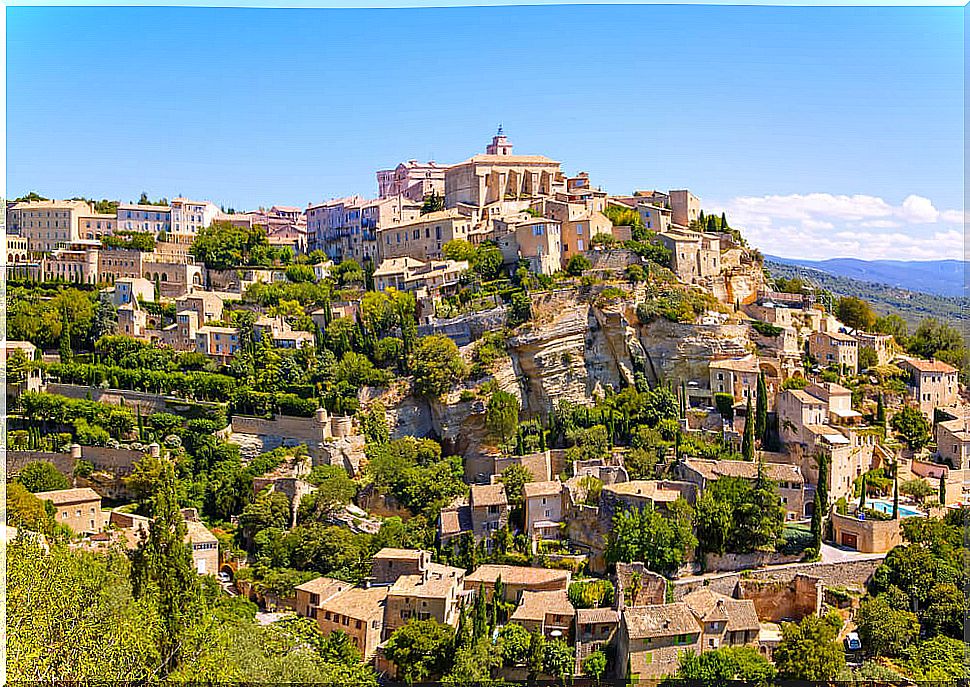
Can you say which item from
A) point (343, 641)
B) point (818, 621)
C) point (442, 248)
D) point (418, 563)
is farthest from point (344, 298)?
point (818, 621)

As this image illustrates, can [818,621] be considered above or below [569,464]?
below

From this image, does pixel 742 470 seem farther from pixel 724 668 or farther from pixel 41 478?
pixel 41 478

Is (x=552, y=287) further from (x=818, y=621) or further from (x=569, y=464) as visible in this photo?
(x=818, y=621)

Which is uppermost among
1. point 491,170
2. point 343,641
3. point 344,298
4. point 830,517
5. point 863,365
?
point 491,170

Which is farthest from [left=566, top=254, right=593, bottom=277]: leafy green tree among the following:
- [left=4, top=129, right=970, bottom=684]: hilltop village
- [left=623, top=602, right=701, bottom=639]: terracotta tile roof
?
[left=623, top=602, right=701, bottom=639]: terracotta tile roof

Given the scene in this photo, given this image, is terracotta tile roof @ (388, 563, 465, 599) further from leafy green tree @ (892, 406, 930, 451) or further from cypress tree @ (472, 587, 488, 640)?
leafy green tree @ (892, 406, 930, 451)

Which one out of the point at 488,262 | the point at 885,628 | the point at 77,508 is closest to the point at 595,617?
the point at 885,628
